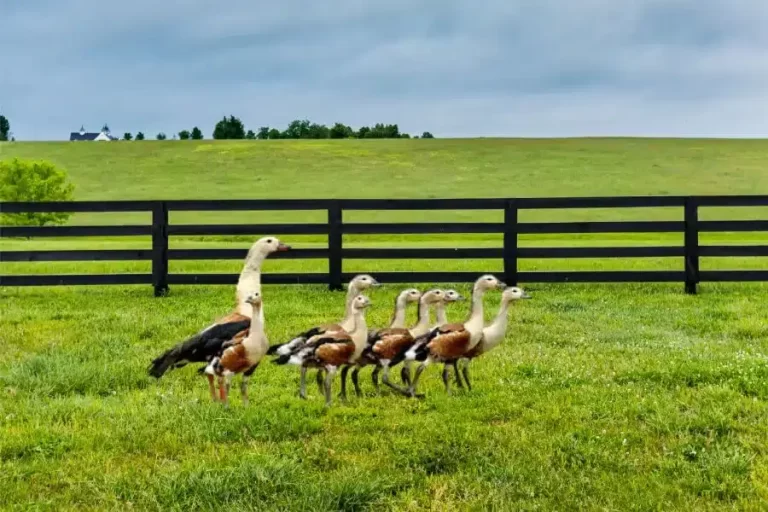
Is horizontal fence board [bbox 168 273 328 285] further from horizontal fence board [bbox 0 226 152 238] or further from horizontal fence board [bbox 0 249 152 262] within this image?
horizontal fence board [bbox 0 226 152 238]

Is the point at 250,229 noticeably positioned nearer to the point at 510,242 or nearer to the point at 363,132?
the point at 510,242

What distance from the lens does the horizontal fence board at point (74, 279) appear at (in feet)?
41.3

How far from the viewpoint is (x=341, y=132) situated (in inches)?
3834

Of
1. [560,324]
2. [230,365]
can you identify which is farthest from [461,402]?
[560,324]

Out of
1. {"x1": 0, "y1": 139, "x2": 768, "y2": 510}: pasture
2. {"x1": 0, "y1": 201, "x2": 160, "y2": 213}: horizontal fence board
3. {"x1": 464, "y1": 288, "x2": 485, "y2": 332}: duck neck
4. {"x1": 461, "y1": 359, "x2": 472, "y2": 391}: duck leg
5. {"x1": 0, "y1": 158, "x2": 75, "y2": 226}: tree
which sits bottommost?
{"x1": 0, "y1": 139, "x2": 768, "y2": 510}: pasture

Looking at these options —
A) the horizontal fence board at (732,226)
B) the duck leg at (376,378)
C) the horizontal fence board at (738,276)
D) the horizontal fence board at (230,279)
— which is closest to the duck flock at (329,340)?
the duck leg at (376,378)

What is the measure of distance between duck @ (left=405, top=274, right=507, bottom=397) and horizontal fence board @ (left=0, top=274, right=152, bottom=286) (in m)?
8.70

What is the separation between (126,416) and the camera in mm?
5438

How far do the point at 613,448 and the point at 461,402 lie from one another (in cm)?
122

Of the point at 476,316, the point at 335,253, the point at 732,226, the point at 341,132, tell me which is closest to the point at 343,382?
the point at 476,316

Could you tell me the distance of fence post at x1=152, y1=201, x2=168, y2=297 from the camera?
498 inches

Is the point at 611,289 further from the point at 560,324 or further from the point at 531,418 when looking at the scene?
the point at 531,418

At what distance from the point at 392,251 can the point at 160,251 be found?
401 centimetres

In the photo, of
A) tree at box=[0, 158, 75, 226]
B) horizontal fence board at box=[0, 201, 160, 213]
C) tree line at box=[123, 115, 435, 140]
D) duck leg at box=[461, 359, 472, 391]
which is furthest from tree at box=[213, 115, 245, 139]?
duck leg at box=[461, 359, 472, 391]
